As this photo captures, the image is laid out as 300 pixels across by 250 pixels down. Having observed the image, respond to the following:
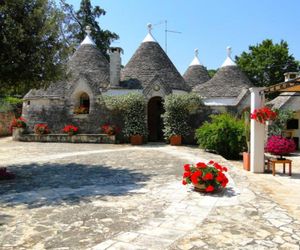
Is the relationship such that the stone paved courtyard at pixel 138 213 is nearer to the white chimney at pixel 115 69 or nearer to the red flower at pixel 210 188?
the red flower at pixel 210 188

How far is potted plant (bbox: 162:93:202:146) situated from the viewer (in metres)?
17.2

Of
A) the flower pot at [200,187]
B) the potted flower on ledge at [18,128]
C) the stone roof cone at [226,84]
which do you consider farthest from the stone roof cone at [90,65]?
the flower pot at [200,187]

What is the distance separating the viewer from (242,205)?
5.96 metres

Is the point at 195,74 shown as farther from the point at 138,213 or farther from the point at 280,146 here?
the point at 138,213

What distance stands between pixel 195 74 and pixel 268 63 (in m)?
11.7

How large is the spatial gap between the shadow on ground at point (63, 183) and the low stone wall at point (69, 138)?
783 centimetres

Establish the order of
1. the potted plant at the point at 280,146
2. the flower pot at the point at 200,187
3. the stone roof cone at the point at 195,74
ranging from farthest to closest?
the stone roof cone at the point at 195,74 < the potted plant at the point at 280,146 < the flower pot at the point at 200,187

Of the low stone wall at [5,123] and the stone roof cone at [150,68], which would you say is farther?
the low stone wall at [5,123]

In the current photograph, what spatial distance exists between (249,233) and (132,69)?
53.8 ft

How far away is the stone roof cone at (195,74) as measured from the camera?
25.0 metres

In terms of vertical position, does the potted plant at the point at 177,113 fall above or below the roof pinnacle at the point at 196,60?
below

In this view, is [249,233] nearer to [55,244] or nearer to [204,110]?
[55,244]

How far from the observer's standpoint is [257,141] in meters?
10.2

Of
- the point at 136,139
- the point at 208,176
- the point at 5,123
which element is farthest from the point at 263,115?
the point at 5,123
